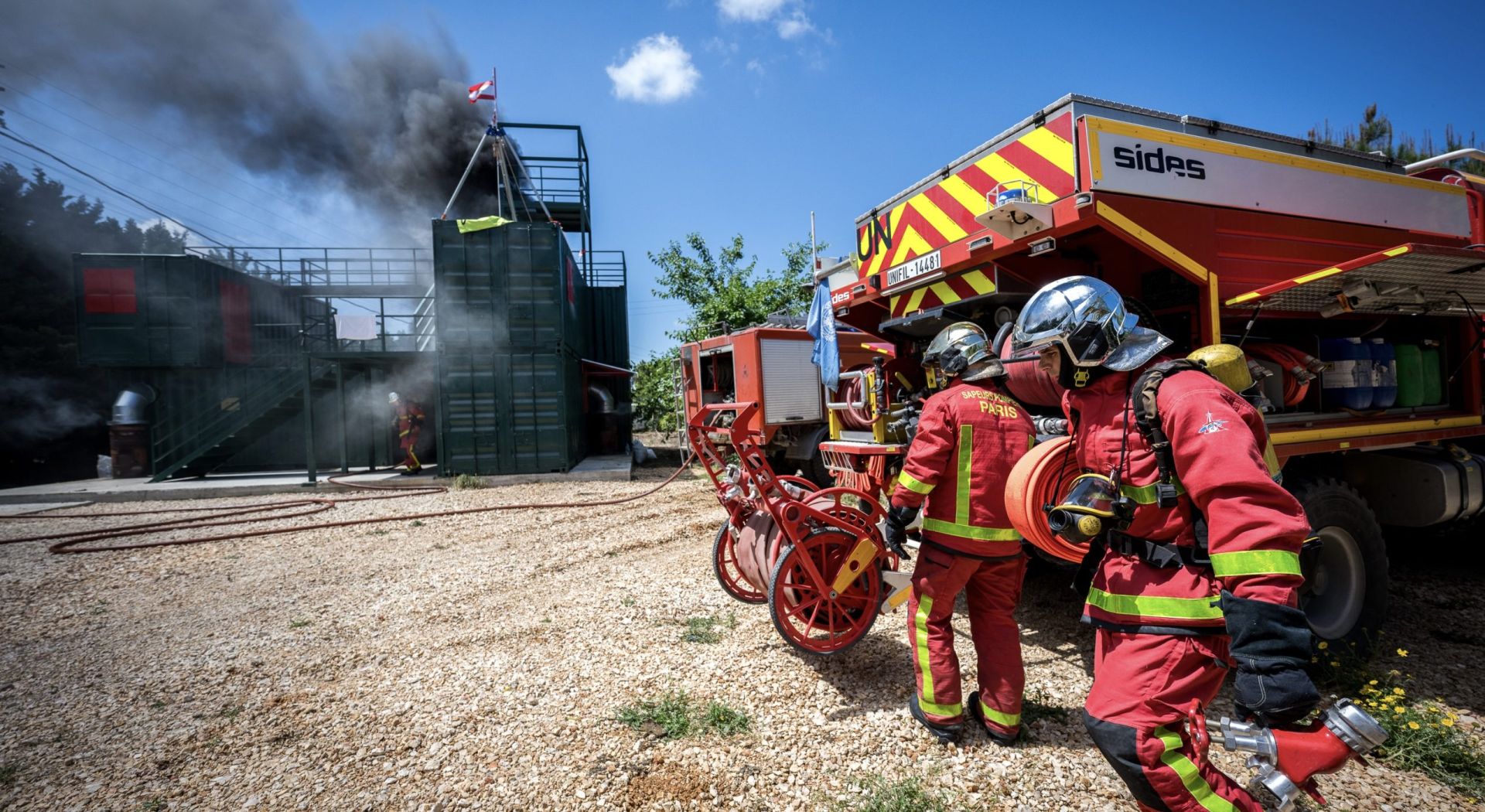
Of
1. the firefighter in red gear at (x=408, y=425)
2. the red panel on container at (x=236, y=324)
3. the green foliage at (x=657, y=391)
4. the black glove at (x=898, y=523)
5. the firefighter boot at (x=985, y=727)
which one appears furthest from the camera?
the green foliage at (x=657, y=391)

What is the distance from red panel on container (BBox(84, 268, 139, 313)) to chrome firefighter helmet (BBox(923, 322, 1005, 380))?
66.8 feet

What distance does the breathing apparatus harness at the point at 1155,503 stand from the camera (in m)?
1.88

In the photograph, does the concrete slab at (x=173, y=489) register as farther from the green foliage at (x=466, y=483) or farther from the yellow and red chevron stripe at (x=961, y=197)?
the yellow and red chevron stripe at (x=961, y=197)

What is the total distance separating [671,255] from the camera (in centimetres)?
2100

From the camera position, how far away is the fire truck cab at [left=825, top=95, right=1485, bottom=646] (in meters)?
3.41

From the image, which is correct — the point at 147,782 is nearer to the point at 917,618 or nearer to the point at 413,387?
the point at 917,618

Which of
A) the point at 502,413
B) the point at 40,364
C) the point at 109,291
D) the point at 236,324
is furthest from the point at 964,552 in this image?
the point at 40,364

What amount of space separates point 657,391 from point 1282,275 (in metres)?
17.4

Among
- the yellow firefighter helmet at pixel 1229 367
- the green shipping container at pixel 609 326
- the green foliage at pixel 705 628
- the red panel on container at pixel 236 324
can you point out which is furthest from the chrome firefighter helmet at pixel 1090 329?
the red panel on container at pixel 236 324

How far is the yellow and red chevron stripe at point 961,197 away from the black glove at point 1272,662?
8.58 ft

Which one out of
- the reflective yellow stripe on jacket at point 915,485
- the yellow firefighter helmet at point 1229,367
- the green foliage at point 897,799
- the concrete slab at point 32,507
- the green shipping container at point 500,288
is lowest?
the green foliage at point 897,799

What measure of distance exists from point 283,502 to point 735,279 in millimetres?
13636

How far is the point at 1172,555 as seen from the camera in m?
1.89

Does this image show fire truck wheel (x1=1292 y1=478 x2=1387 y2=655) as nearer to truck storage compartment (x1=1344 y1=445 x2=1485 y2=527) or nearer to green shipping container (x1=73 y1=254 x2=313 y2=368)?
truck storage compartment (x1=1344 y1=445 x2=1485 y2=527)
